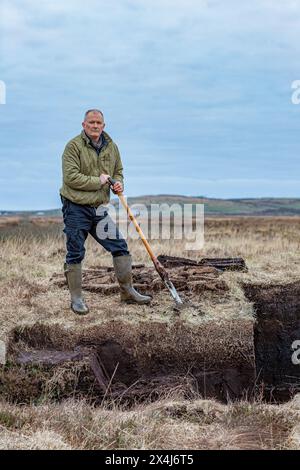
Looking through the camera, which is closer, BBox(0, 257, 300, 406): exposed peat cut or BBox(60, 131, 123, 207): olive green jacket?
BBox(0, 257, 300, 406): exposed peat cut

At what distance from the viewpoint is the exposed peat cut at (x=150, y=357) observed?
21.9ft

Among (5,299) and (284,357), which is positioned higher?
(5,299)

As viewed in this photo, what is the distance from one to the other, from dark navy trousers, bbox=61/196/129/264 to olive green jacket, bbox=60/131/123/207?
0.11 m

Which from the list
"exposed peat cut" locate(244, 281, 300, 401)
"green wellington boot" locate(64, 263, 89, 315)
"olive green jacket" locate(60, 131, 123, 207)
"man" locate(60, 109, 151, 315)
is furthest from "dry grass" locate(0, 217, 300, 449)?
"olive green jacket" locate(60, 131, 123, 207)

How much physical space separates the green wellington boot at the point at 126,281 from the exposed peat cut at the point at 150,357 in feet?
0.89

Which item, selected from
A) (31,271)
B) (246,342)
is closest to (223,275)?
(246,342)

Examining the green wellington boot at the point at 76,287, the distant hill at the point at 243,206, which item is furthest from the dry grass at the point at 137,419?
the distant hill at the point at 243,206

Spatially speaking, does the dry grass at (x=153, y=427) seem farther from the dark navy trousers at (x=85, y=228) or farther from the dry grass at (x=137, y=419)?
the dark navy trousers at (x=85, y=228)

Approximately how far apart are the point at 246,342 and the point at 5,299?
314 centimetres

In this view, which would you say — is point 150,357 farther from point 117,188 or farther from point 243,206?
point 243,206

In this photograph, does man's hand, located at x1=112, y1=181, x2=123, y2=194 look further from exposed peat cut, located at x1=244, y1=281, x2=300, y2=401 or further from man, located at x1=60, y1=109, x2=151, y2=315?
exposed peat cut, located at x1=244, y1=281, x2=300, y2=401

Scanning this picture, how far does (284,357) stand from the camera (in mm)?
8922

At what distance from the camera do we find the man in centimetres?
742
